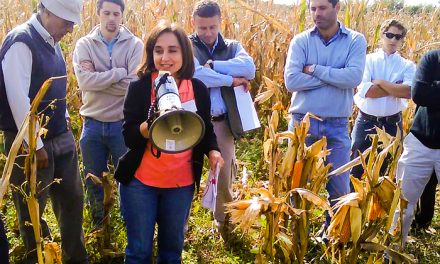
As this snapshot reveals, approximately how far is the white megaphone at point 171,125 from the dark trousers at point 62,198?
2.76 ft

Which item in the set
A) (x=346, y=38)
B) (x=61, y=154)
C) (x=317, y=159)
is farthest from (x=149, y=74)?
(x=346, y=38)

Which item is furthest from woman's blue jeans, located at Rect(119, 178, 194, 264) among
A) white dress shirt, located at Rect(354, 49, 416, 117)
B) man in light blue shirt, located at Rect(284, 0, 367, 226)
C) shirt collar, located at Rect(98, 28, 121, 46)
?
white dress shirt, located at Rect(354, 49, 416, 117)

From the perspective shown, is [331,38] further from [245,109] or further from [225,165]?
[225,165]

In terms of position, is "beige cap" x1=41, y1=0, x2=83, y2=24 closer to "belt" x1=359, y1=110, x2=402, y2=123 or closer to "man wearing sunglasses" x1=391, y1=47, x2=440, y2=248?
"man wearing sunglasses" x1=391, y1=47, x2=440, y2=248

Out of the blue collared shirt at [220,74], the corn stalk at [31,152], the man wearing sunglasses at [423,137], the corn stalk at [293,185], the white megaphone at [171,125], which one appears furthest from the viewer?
the blue collared shirt at [220,74]

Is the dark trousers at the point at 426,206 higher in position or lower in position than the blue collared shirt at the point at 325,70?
lower

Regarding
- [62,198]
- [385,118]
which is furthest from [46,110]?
[385,118]

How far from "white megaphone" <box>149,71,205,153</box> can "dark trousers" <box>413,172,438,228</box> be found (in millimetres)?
2251

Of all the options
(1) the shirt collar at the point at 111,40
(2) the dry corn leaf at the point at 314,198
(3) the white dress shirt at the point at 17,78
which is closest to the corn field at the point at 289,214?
(2) the dry corn leaf at the point at 314,198

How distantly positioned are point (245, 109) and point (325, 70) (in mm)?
558

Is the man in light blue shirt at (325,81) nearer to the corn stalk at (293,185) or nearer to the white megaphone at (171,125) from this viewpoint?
the corn stalk at (293,185)

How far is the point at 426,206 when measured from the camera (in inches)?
145

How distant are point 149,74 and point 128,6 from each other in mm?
4950

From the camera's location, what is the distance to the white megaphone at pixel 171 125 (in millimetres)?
1955
